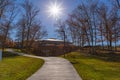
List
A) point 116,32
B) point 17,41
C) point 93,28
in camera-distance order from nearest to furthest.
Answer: point 116,32
point 93,28
point 17,41

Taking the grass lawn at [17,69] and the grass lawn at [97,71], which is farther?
the grass lawn at [97,71]

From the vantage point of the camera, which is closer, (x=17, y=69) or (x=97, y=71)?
(x=97, y=71)

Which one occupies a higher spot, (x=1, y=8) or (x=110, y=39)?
(x=1, y=8)

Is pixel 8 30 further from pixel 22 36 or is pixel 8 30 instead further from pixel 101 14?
pixel 101 14

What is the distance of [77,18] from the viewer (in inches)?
2566

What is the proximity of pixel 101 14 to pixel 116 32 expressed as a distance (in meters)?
5.87

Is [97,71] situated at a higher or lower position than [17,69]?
lower

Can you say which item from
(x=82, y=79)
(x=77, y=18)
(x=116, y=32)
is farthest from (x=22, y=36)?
(x=82, y=79)

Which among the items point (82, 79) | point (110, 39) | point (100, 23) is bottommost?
point (82, 79)

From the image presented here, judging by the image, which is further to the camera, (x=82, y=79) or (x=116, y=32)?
(x=116, y=32)

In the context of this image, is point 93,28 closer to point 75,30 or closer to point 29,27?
point 75,30

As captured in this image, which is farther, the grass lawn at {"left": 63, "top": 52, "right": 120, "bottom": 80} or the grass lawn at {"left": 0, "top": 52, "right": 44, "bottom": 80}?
the grass lawn at {"left": 63, "top": 52, "right": 120, "bottom": 80}

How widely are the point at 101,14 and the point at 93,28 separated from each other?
3.86 m

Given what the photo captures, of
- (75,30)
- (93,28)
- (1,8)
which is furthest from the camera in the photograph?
(75,30)
